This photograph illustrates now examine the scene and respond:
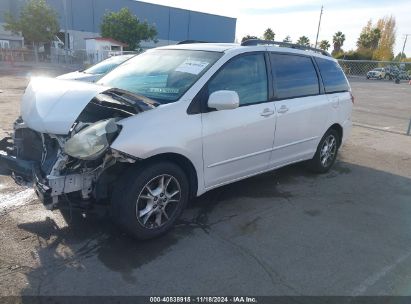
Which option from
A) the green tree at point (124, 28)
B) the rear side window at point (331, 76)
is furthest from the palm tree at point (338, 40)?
the rear side window at point (331, 76)

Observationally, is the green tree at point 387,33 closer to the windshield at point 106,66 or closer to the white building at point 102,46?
the white building at point 102,46

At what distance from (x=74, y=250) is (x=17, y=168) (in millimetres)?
937

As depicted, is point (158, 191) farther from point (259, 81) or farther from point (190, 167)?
point (259, 81)

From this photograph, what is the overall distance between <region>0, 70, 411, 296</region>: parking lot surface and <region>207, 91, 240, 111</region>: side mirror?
50.4 inches

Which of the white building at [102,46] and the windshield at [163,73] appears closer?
the windshield at [163,73]

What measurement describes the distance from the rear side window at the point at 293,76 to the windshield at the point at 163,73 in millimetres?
931

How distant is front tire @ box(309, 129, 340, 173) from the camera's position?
5.73m

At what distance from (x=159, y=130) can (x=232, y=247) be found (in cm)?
130

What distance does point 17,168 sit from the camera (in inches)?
138

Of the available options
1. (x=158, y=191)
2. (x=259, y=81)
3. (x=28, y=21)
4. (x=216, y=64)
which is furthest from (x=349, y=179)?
(x=28, y=21)

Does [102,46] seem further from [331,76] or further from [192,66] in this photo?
[192,66]

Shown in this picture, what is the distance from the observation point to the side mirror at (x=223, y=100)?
3.61 metres

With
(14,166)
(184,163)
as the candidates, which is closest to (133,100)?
(184,163)

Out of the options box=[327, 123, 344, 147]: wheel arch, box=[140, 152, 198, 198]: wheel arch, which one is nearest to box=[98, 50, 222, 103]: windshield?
box=[140, 152, 198, 198]: wheel arch
